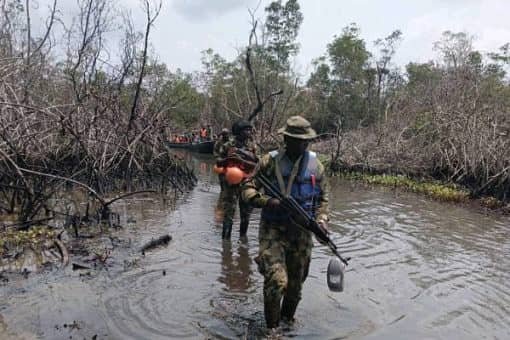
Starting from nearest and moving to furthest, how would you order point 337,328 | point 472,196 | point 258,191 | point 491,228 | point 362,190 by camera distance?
point 258,191 < point 337,328 < point 491,228 < point 472,196 < point 362,190

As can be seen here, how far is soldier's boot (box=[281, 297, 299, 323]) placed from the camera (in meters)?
5.02

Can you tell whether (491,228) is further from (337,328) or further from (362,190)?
(337,328)

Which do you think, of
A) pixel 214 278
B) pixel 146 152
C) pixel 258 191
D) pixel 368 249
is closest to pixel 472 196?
pixel 368 249

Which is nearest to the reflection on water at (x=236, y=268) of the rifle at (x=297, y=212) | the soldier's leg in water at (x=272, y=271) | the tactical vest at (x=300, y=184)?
the soldier's leg in water at (x=272, y=271)

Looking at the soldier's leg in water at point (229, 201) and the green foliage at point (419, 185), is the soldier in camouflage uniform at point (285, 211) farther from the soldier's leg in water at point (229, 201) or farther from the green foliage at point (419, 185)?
the green foliage at point (419, 185)

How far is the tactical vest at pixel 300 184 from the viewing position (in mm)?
4684

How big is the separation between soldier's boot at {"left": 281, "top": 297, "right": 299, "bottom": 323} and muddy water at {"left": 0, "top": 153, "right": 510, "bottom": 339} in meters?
0.12

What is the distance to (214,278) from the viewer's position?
6617 millimetres

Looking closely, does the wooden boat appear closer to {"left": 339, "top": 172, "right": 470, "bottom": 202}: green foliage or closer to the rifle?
{"left": 339, "top": 172, "right": 470, "bottom": 202}: green foliage

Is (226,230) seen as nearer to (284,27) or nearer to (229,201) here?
(229,201)

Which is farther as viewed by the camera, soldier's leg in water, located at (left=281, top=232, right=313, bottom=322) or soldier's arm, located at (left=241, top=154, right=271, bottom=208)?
soldier's leg in water, located at (left=281, top=232, right=313, bottom=322)

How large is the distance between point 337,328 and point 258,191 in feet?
5.43

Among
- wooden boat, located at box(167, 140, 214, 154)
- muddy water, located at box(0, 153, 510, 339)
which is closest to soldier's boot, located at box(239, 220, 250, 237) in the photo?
muddy water, located at box(0, 153, 510, 339)

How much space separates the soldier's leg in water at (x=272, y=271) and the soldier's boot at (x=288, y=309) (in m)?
0.29
